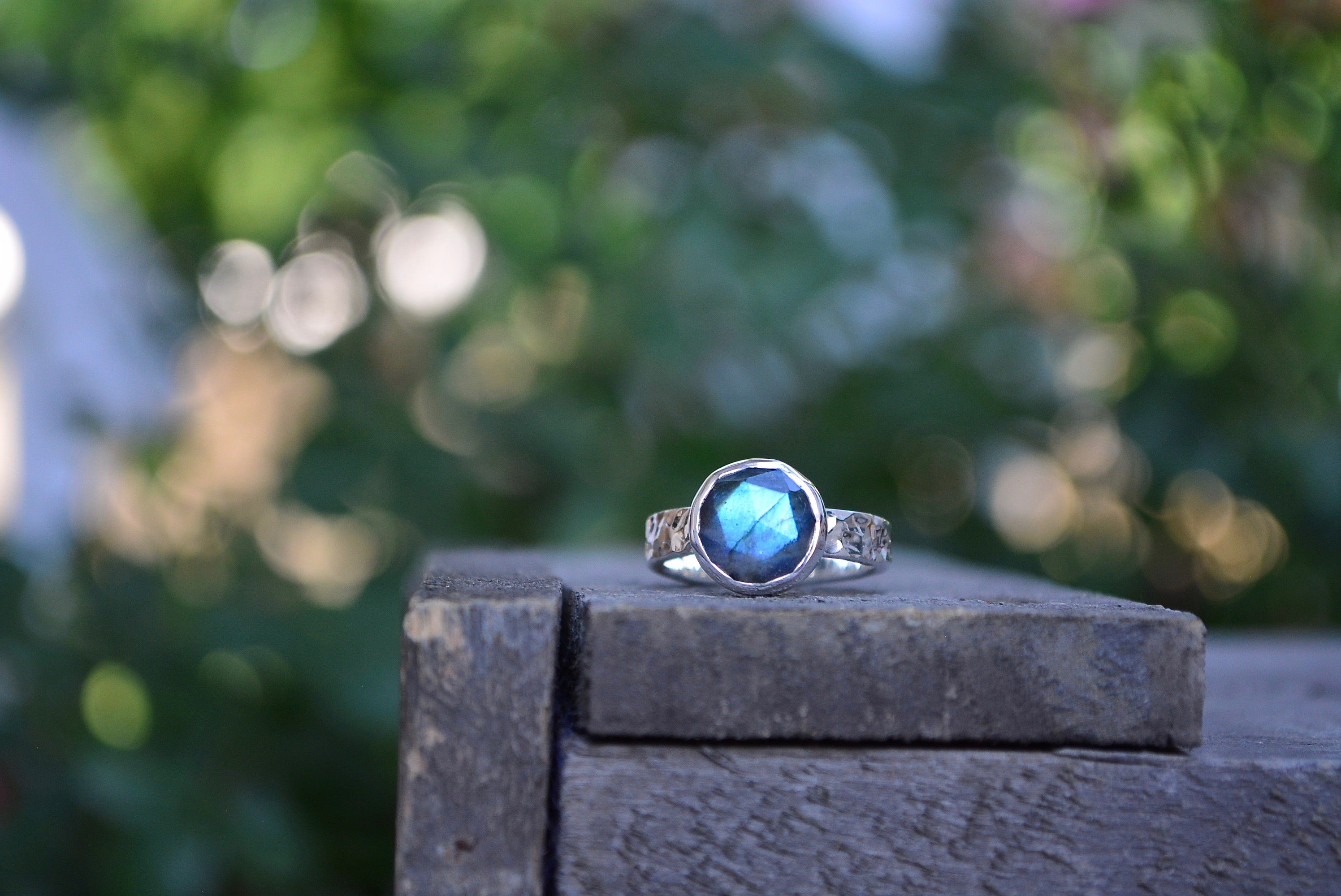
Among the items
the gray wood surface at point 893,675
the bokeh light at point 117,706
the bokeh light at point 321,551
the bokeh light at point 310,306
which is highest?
the bokeh light at point 310,306

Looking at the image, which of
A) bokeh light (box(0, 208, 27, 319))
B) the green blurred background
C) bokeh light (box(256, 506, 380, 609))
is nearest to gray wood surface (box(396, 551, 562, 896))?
the green blurred background

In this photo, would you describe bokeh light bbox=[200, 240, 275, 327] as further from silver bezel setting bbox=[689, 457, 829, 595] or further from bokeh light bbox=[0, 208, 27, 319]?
silver bezel setting bbox=[689, 457, 829, 595]

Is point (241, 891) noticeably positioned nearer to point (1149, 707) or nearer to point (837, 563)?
point (837, 563)

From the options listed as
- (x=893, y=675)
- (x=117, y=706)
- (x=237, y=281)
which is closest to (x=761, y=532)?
(x=893, y=675)

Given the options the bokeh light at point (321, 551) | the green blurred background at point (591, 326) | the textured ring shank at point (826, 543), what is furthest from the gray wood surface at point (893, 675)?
the bokeh light at point (321, 551)

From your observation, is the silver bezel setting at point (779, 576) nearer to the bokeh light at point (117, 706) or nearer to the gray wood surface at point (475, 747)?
the gray wood surface at point (475, 747)

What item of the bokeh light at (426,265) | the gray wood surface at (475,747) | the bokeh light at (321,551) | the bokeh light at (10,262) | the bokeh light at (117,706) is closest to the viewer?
the gray wood surface at (475,747)
